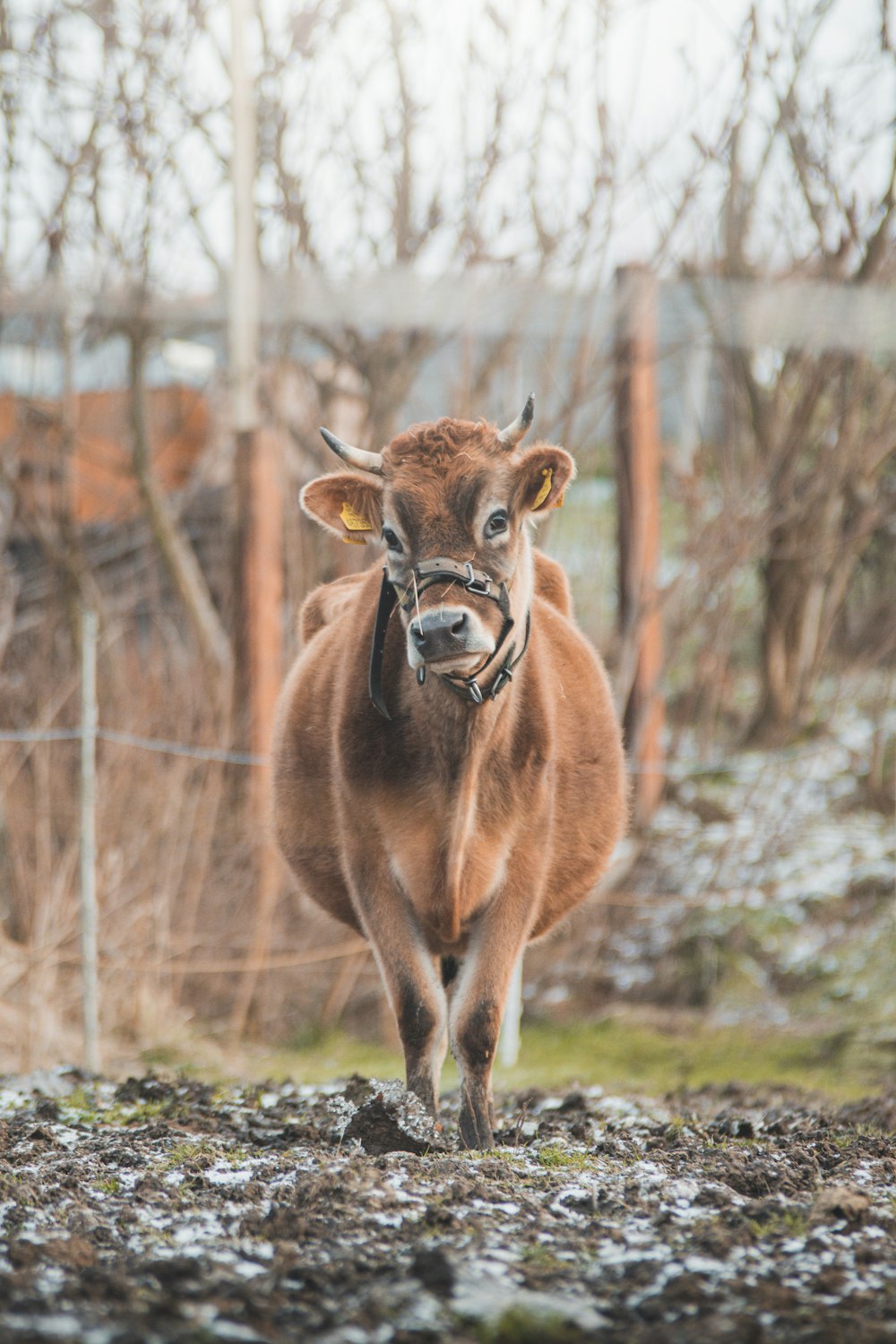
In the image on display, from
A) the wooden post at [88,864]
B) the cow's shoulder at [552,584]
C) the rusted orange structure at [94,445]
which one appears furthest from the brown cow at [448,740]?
the rusted orange structure at [94,445]

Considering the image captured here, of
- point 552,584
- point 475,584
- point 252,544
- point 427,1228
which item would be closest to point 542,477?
point 475,584

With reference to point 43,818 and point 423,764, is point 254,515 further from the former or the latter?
point 423,764

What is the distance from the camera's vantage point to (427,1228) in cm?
343

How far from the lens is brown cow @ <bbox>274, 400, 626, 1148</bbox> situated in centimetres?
449

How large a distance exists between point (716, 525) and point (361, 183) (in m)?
3.49

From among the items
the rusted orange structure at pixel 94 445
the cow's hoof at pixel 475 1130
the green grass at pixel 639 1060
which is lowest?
the green grass at pixel 639 1060

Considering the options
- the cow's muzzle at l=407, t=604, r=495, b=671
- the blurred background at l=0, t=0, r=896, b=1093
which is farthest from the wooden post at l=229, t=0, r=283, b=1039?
the cow's muzzle at l=407, t=604, r=495, b=671

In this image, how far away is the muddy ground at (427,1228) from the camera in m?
2.77

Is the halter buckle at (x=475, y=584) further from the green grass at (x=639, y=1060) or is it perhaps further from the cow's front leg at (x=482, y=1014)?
the green grass at (x=639, y=1060)

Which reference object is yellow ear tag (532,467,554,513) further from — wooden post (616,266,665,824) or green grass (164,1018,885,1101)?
wooden post (616,266,665,824)

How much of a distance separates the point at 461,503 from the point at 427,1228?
209 centimetres

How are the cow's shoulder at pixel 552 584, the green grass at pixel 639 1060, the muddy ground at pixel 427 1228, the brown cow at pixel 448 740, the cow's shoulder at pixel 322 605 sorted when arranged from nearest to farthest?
the muddy ground at pixel 427 1228
the brown cow at pixel 448 740
the cow's shoulder at pixel 552 584
the cow's shoulder at pixel 322 605
the green grass at pixel 639 1060

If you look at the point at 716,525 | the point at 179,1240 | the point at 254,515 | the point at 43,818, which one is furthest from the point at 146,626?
→ the point at 179,1240

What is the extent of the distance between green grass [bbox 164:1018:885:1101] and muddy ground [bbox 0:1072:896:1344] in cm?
265
